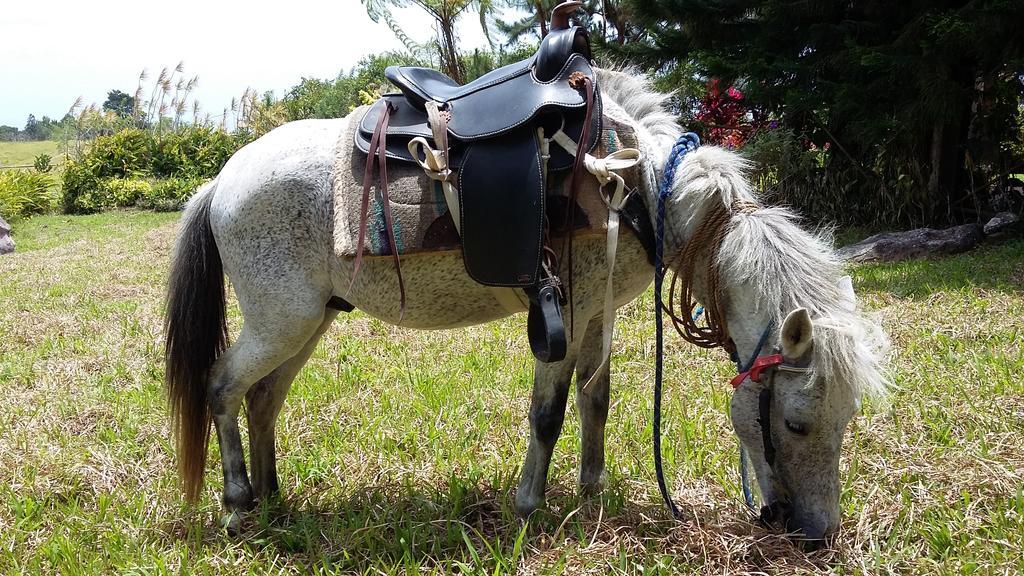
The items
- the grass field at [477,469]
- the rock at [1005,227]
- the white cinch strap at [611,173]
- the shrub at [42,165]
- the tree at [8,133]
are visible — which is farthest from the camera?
the tree at [8,133]

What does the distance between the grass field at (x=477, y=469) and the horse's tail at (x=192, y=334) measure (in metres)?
0.26

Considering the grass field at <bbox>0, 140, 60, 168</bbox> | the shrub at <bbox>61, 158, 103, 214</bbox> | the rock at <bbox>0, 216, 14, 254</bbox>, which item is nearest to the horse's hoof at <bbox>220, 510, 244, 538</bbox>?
the rock at <bbox>0, 216, 14, 254</bbox>

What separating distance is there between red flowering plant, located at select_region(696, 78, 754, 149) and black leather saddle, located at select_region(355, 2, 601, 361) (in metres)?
8.71

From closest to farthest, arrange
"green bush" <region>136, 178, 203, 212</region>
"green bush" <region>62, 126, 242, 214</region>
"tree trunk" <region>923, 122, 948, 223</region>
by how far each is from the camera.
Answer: "tree trunk" <region>923, 122, 948, 223</region> < "green bush" <region>136, 178, 203, 212</region> < "green bush" <region>62, 126, 242, 214</region>

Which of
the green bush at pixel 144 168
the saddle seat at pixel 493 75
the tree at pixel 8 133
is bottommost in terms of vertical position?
the saddle seat at pixel 493 75

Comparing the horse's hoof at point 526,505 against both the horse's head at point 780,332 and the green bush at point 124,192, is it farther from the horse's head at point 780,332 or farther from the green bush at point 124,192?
the green bush at point 124,192

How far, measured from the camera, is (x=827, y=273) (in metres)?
2.06

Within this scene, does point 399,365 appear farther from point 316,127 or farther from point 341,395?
point 316,127

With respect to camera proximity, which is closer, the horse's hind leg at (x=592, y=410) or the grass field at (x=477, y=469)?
the grass field at (x=477, y=469)

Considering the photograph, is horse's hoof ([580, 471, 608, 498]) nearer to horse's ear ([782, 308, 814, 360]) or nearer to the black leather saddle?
the black leather saddle

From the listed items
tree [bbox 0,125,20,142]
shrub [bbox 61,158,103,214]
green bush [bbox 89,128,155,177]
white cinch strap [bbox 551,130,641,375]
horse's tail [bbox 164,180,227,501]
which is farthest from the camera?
tree [bbox 0,125,20,142]

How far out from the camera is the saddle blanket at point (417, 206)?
2201 millimetres

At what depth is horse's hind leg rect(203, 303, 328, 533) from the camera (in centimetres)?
245

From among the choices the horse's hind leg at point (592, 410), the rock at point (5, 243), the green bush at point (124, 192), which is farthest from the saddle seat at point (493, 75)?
the green bush at point (124, 192)
